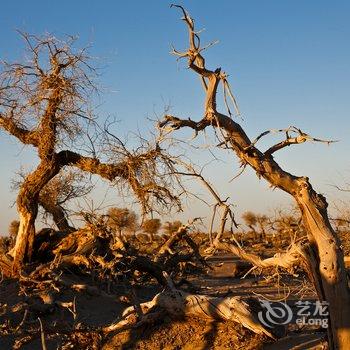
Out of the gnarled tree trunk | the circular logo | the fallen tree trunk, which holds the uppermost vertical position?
the gnarled tree trunk

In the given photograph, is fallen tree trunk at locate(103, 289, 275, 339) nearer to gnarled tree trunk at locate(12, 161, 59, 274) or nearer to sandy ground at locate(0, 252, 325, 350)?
sandy ground at locate(0, 252, 325, 350)

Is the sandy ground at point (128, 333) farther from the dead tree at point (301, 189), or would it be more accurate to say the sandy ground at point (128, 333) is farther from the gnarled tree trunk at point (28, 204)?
the gnarled tree trunk at point (28, 204)

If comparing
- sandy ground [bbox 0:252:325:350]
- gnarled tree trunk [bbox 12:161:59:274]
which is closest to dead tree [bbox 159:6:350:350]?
sandy ground [bbox 0:252:325:350]

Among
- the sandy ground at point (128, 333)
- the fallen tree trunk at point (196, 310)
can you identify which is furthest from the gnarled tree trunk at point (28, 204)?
the fallen tree trunk at point (196, 310)

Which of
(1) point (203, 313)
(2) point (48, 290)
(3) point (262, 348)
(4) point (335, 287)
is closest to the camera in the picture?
(4) point (335, 287)

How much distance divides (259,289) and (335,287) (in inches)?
248

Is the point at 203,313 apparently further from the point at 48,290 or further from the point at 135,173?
the point at 135,173

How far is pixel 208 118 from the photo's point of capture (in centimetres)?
532

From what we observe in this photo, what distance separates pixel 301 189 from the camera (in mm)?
5293

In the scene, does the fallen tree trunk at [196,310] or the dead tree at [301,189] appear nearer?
the dead tree at [301,189]

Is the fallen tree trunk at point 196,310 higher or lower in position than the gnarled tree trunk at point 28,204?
lower

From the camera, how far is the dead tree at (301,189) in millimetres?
5121

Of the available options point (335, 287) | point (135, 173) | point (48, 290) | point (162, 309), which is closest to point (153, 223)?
point (135, 173)

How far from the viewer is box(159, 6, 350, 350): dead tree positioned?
16.8 ft
